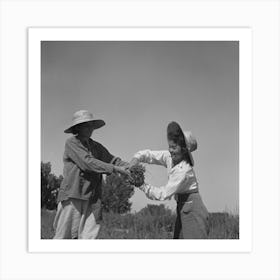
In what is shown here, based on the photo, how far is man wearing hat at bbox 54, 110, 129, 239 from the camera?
10.6 feet

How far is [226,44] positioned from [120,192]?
1.10 meters

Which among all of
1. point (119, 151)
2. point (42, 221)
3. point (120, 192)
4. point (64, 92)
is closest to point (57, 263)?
point (42, 221)

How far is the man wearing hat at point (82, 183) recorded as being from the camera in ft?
10.6

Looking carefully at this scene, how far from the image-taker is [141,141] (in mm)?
3244

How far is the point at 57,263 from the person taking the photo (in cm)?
321

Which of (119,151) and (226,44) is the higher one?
(226,44)

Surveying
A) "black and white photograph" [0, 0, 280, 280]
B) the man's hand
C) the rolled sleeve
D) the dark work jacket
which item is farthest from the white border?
the man's hand

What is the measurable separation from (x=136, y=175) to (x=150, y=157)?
137 millimetres

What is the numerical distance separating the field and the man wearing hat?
5 cm

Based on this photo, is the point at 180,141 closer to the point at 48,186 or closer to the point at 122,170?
the point at 122,170

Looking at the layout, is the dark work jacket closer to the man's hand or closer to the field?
the man's hand
